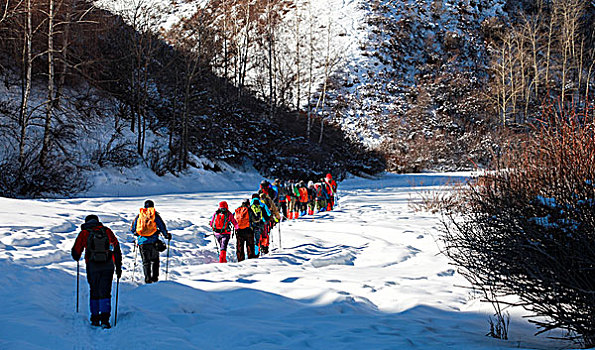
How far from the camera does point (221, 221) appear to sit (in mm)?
9625

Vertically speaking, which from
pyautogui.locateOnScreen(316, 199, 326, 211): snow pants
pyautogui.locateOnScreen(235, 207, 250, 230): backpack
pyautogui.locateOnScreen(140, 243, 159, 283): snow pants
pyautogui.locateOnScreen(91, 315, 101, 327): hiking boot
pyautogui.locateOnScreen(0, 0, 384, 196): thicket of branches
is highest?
pyautogui.locateOnScreen(0, 0, 384, 196): thicket of branches

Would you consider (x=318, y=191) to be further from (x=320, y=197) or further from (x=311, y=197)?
(x=311, y=197)

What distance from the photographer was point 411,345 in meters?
4.36

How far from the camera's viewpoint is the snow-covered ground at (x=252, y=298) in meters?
4.64

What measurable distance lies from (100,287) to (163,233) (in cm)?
232

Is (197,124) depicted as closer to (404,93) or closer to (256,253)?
(256,253)

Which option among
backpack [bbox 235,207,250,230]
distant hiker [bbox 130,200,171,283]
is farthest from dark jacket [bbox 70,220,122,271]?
backpack [bbox 235,207,250,230]

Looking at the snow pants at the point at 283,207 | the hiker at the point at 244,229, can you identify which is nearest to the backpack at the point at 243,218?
the hiker at the point at 244,229

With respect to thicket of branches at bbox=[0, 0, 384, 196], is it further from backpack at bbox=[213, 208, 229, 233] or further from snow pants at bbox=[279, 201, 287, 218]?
backpack at bbox=[213, 208, 229, 233]

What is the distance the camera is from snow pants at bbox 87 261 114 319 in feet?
17.6

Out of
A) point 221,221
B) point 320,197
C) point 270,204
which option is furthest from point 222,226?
point 320,197

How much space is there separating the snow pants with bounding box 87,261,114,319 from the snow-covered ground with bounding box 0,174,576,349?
23cm

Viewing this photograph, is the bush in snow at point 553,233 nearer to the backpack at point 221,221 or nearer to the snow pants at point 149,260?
the snow pants at point 149,260

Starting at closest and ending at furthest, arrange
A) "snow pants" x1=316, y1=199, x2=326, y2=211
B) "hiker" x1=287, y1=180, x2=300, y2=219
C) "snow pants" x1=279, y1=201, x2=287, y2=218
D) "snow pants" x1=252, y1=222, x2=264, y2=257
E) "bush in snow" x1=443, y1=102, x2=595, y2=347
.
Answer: "bush in snow" x1=443, y1=102, x2=595, y2=347 < "snow pants" x1=252, y1=222, x2=264, y2=257 < "snow pants" x1=279, y1=201, x2=287, y2=218 < "hiker" x1=287, y1=180, x2=300, y2=219 < "snow pants" x1=316, y1=199, x2=326, y2=211
